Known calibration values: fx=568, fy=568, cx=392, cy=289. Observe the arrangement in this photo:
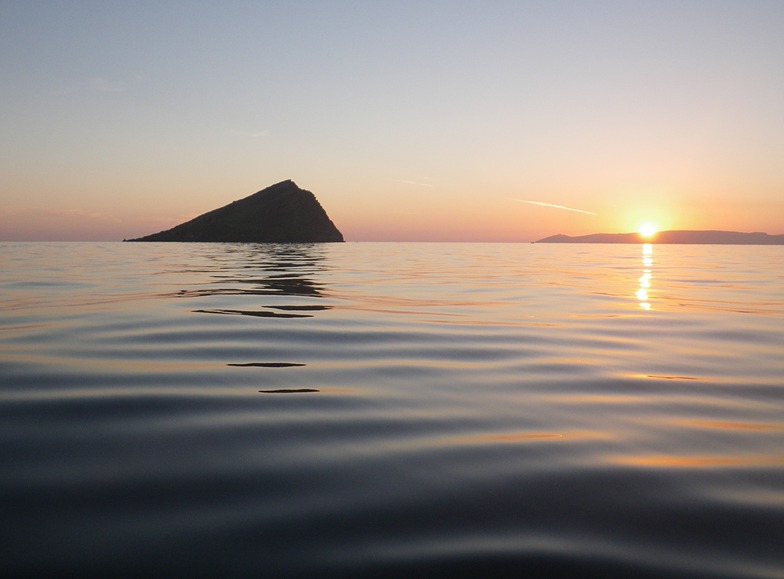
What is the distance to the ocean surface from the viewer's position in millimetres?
2396

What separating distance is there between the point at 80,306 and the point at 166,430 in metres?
8.62

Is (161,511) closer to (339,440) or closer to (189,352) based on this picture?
(339,440)

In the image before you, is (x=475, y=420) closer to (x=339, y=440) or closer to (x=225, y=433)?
(x=339, y=440)

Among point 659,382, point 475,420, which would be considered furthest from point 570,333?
point 475,420

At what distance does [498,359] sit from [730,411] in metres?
2.54

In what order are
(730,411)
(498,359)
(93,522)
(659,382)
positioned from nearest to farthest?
(93,522) → (730,411) → (659,382) → (498,359)

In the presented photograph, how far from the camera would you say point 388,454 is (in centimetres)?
362

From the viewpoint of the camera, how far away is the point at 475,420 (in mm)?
4355

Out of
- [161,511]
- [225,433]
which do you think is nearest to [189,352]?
[225,433]

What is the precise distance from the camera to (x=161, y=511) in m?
2.72

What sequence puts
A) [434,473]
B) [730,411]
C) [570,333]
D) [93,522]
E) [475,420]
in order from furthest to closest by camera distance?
[570,333], [730,411], [475,420], [434,473], [93,522]

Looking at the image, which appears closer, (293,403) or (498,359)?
(293,403)

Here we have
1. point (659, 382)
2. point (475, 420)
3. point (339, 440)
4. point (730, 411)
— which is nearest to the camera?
point (339, 440)

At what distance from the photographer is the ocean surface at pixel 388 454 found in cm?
240
